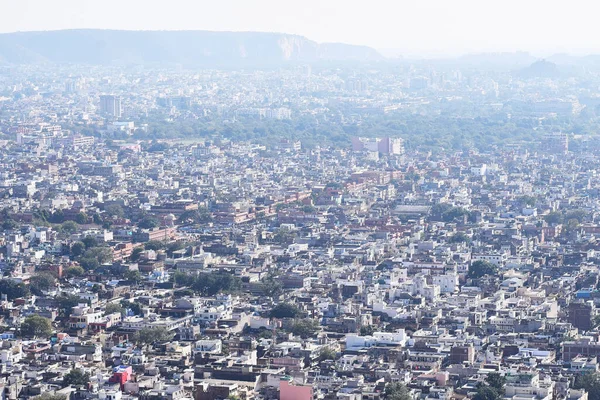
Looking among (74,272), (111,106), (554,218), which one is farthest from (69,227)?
(111,106)

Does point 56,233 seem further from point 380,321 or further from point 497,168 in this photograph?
point 497,168

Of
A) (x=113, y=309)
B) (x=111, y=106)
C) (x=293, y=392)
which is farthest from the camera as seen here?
(x=111, y=106)

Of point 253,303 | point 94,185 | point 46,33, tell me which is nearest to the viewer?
point 253,303

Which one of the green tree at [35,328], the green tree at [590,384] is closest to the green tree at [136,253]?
the green tree at [35,328]

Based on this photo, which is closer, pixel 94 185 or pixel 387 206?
pixel 387 206

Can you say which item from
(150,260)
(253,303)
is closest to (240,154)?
(150,260)

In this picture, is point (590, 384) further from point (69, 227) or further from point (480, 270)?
point (69, 227)
